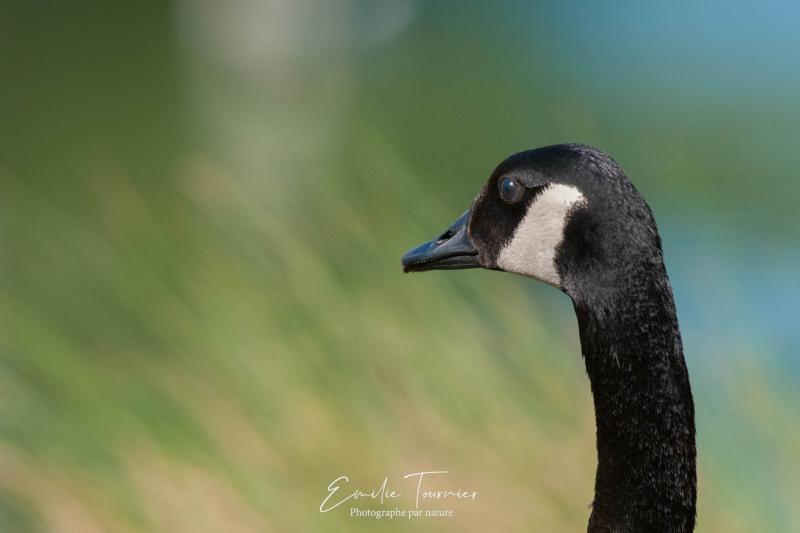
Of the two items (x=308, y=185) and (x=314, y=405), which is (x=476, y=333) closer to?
(x=314, y=405)

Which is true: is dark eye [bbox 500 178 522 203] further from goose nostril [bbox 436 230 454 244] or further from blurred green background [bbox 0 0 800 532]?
blurred green background [bbox 0 0 800 532]

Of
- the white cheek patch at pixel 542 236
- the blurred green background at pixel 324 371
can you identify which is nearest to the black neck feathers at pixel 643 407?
the white cheek patch at pixel 542 236

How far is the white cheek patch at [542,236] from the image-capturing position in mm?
1521

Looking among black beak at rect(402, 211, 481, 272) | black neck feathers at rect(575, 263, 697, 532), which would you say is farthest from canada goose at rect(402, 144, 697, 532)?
black beak at rect(402, 211, 481, 272)

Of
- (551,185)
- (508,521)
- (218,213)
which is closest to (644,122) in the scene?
(218,213)

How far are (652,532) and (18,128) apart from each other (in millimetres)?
6226

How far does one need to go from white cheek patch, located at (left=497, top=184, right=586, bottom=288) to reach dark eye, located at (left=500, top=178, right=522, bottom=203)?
0.04m

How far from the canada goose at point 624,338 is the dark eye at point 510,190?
0.07 metres

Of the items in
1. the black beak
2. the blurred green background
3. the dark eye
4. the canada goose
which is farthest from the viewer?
the blurred green background

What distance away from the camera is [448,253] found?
1.75 meters

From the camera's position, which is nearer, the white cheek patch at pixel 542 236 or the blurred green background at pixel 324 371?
the white cheek patch at pixel 542 236

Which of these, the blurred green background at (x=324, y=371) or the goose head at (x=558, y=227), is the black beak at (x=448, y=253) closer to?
the goose head at (x=558, y=227)

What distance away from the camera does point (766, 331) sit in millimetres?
2717

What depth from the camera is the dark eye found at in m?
1.62
